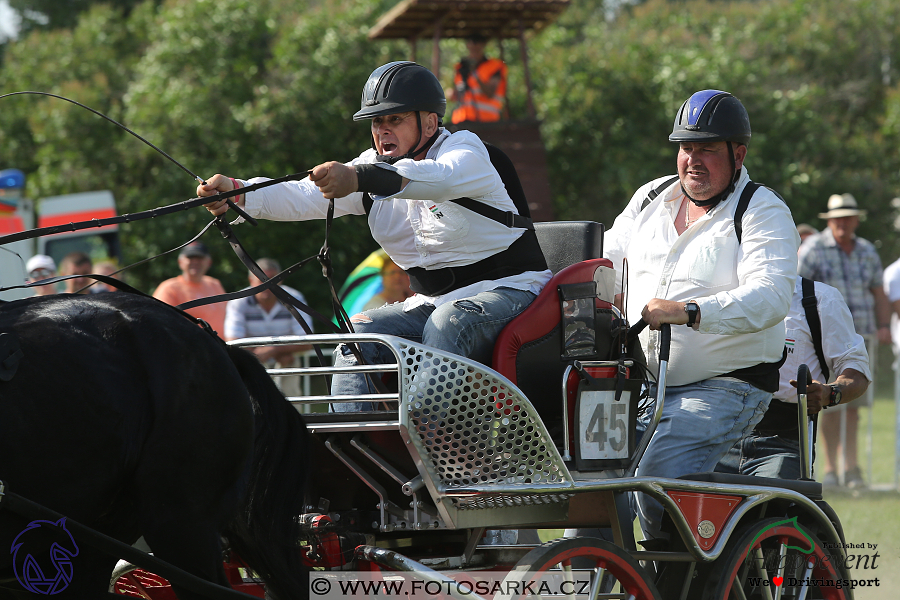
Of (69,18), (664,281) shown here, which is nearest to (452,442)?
(664,281)

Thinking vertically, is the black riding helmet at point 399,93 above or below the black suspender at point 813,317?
above

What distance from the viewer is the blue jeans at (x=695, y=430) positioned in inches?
147

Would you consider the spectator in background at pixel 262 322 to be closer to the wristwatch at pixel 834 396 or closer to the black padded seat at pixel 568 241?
the black padded seat at pixel 568 241

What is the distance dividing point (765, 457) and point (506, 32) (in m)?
10.5

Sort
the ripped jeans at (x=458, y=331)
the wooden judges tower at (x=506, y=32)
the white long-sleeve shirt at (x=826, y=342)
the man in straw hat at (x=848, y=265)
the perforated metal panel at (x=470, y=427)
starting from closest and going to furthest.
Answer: the perforated metal panel at (x=470, y=427)
the ripped jeans at (x=458, y=331)
the white long-sleeve shirt at (x=826, y=342)
the man in straw hat at (x=848, y=265)
the wooden judges tower at (x=506, y=32)

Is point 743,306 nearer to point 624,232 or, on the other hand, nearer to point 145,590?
point 624,232

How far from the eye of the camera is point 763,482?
12.1 feet

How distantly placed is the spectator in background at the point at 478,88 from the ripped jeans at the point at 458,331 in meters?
9.75

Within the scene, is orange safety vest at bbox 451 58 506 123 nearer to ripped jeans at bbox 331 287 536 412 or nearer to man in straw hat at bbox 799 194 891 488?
man in straw hat at bbox 799 194 891 488

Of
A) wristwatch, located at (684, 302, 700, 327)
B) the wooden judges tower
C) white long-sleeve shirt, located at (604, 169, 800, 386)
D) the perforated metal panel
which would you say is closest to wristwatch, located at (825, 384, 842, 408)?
white long-sleeve shirt, located at (604, 169, 800, 386)

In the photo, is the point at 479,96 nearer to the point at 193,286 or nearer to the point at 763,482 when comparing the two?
the point at 193,286

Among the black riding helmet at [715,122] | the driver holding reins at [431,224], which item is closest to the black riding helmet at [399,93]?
the driver holding reins at [431,224]

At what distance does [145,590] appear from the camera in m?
3.57

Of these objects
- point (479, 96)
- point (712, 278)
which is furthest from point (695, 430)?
point (479, 96)
